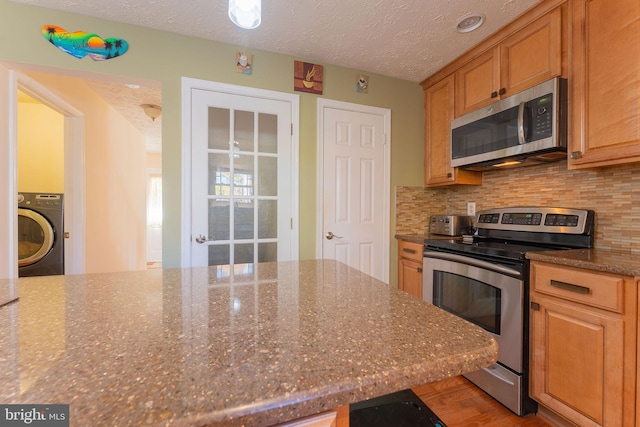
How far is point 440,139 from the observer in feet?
8.17

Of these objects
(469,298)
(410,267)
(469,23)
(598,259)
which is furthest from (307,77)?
(598,259)

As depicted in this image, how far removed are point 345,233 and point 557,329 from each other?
1.45m

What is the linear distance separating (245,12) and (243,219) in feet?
4.71

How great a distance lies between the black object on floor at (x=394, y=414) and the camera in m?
0.70

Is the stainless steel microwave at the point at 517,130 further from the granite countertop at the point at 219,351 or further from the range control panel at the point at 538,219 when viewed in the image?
the granite countertop at the point at 219,351

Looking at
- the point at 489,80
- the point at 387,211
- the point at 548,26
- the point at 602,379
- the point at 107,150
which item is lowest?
the point at 602,379

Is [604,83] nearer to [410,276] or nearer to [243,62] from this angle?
[410,276]

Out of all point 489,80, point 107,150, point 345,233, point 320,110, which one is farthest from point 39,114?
point 489,80

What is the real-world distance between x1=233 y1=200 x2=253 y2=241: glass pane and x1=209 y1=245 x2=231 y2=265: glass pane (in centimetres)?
12

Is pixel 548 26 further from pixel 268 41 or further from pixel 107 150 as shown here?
pixel 107 150

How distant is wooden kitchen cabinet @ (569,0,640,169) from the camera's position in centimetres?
130

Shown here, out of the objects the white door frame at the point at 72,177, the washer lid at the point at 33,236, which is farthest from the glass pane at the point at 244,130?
the washer lid at the point at 33,236

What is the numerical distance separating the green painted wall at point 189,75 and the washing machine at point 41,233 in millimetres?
1450

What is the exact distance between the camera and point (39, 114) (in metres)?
3.04
